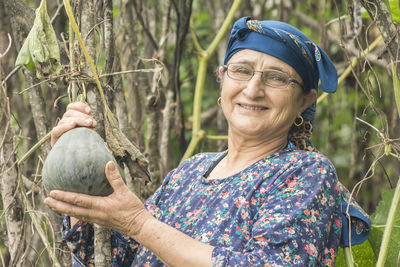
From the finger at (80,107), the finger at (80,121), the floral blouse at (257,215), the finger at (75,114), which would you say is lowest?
the floral blouse at (257,215)

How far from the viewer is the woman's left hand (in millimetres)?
1421

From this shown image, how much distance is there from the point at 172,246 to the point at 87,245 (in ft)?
1.53

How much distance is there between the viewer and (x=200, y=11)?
5293 mm

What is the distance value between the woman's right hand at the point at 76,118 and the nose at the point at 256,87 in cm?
61

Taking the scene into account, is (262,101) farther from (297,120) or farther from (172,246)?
(172,246)

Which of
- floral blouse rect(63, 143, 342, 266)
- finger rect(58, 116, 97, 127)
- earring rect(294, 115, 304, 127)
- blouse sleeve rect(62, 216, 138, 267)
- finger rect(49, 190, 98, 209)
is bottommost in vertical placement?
blouse sleeve rect(62, 216, 138, 267)

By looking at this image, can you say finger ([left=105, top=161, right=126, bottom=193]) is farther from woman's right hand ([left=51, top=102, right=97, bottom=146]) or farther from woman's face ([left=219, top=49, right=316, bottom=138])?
woman's face ([left=219, top=49, right=316, bottom=138])

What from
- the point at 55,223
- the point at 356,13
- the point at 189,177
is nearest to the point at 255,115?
the point at 189,177

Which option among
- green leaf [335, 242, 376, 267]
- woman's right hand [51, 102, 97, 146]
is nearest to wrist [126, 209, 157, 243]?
A: woman's right hand [51, 102, 97, 146]

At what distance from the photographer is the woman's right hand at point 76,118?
1.49 meters

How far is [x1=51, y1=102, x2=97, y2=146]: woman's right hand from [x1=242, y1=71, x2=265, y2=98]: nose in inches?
24.2

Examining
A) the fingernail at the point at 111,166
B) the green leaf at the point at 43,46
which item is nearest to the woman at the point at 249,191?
the fingernail at the point at 111,166

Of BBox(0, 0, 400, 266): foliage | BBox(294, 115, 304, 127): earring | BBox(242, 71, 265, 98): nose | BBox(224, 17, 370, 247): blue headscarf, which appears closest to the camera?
BBox(0, 0, 400, 266): foliage

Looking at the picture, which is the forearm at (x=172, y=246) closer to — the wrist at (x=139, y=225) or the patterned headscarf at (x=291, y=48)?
the wrist at (x=139, y=225)
